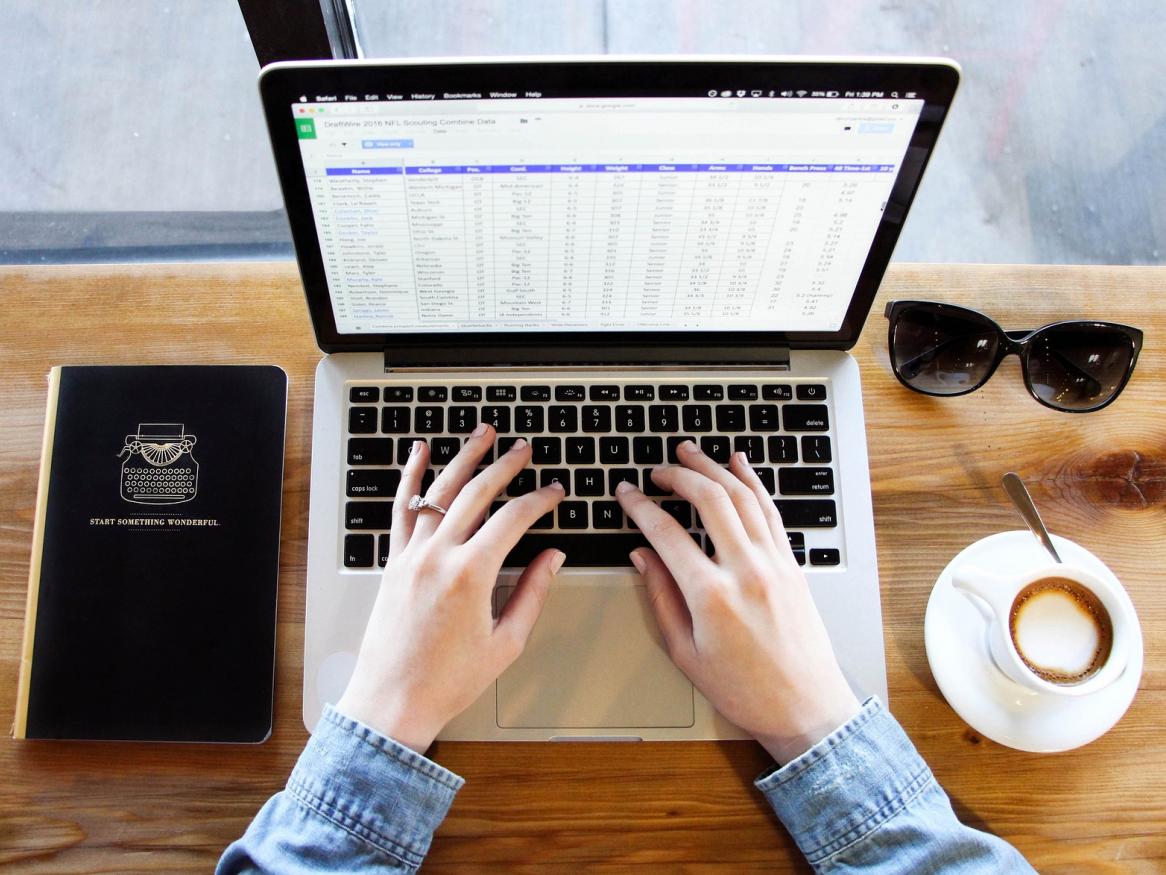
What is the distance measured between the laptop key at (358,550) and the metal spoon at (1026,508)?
0.55 meters

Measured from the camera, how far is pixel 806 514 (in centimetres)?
69

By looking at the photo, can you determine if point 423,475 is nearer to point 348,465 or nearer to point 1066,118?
point 348,465

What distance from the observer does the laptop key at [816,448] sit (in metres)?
0.70

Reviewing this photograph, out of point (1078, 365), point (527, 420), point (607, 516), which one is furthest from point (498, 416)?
point (1078, 365)

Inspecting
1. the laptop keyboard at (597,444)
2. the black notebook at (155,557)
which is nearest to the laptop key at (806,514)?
the laptop keyboard at (597,444)

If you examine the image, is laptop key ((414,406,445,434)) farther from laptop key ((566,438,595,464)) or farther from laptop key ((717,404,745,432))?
laptop key ((717,404,745,432))

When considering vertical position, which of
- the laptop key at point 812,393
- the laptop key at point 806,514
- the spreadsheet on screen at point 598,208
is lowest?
the laptop key at point 806,514

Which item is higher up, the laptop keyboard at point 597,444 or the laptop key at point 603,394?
the laptop key at point 603,394

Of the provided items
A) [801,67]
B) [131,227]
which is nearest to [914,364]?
[801,67]

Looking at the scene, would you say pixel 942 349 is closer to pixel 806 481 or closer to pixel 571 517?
pixel 806 481

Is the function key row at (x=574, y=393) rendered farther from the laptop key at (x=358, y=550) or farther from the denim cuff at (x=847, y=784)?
the denim cuff at (x=847, y=784)

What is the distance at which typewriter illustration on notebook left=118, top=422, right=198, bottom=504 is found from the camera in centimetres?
71

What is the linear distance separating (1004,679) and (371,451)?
1.79ft

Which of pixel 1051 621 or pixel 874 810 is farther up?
pixel 1051 621
